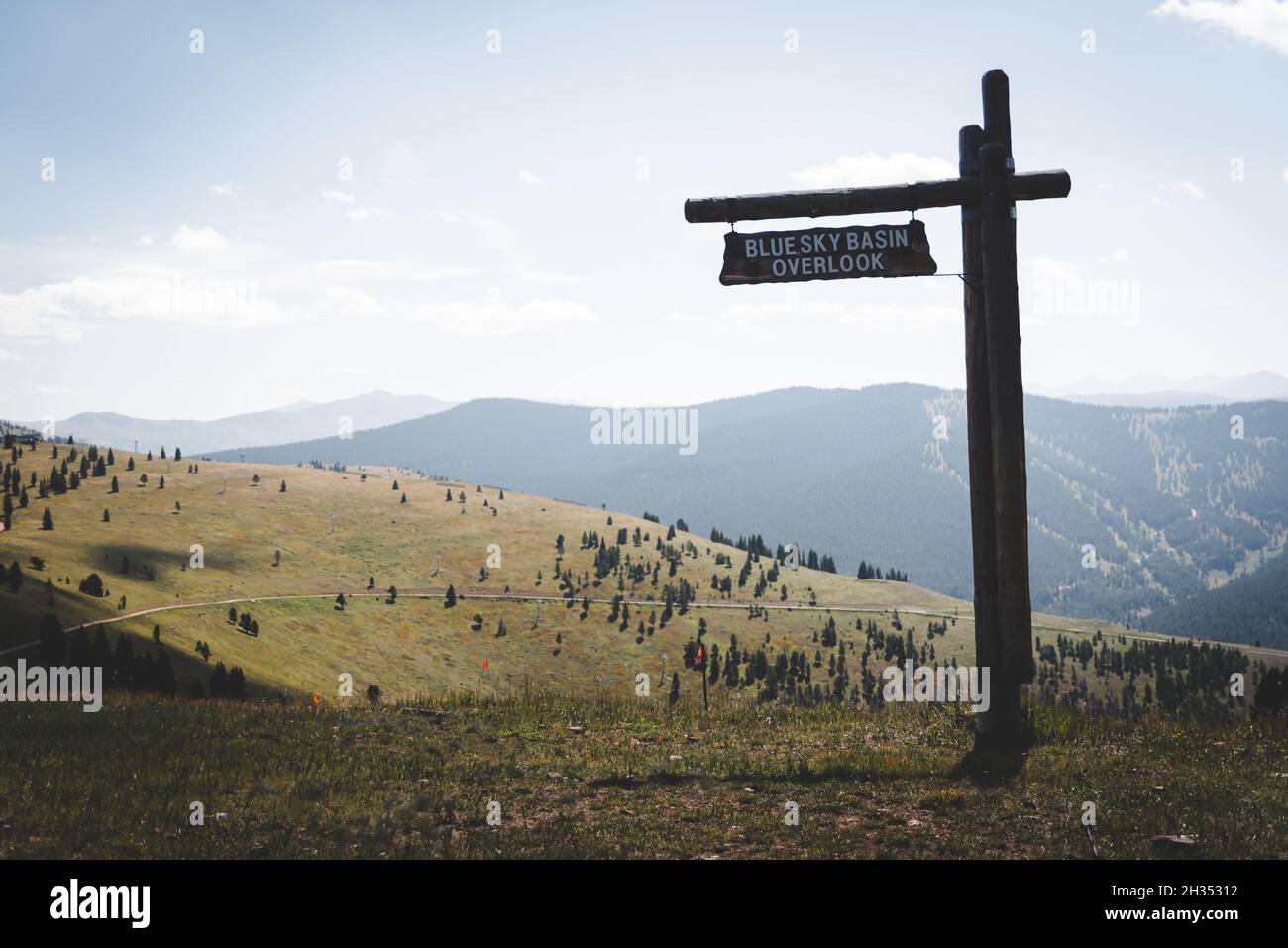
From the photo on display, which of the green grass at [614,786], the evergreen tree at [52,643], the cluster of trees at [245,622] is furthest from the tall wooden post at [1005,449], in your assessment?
the cluster of trees at [245,622]

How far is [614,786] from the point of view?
10.6 metres

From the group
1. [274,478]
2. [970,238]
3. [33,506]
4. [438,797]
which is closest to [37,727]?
[438,797]

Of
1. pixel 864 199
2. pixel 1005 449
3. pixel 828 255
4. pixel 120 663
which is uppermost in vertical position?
pixel 864 199

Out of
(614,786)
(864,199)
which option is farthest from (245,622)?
(864,199)

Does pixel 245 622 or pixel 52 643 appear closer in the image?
pixel 52 643

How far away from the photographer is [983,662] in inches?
491

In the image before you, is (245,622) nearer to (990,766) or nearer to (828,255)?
(828,255)

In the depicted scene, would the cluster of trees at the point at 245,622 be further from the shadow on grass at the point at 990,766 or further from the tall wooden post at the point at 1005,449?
the shadow on grass at the point at 990,766

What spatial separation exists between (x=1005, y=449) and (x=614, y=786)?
7143mm

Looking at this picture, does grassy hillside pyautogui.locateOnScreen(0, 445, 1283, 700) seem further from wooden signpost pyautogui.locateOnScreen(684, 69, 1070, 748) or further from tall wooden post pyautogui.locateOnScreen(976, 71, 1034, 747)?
tall wooden post pyautogui.locateOnScreen(976, 71, 1034, 747)

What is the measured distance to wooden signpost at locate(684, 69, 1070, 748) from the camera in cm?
1235

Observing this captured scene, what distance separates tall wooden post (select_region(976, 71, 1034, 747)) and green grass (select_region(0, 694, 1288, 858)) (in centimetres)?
83

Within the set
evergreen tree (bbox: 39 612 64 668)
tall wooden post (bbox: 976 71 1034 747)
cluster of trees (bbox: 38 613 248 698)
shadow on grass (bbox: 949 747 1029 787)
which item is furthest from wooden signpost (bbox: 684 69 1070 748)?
evergreen tree (bbox: 39 612 64 668)

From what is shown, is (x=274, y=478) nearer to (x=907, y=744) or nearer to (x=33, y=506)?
(x=33, y=506)
